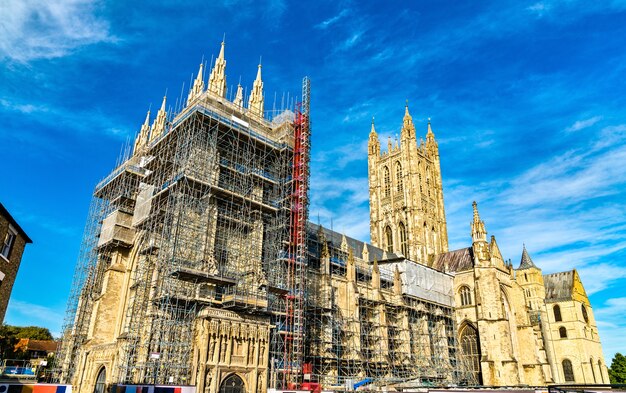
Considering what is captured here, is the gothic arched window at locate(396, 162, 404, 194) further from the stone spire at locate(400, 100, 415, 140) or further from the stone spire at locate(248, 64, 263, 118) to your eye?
the stone spire at locate(248, 64, 263, 118)

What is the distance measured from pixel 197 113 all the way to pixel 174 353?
49.4 ft

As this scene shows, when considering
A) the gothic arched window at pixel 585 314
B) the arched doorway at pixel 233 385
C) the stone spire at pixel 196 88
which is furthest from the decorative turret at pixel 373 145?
the arched doorway at pixel 233 385

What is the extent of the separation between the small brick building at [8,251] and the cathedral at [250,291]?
6.76 meters

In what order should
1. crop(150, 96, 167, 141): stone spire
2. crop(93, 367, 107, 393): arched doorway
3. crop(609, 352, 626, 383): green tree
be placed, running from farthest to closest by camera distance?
crop(609, 352, 626, 383): green tree < crop(150, 96, 167, 141): stone spire < crop(93, 367, 107, 393): arched doorway

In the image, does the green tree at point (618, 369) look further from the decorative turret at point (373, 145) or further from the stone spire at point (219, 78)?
the stone spire at point (219, 78)

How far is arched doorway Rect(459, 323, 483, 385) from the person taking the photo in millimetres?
46406

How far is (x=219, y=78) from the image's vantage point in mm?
35750

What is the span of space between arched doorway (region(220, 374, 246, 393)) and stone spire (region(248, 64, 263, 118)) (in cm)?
2056

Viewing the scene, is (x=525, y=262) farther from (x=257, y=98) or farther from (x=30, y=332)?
(x=30, y=332)

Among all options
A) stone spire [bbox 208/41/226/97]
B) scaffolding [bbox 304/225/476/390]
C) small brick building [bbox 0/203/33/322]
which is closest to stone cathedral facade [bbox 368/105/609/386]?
scaffolding [bbox 304/225/476/390]

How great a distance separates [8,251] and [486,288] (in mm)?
42961

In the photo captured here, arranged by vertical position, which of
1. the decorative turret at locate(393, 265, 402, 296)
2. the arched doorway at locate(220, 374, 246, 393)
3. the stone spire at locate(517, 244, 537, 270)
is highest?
the stone spire at locate(517, 244, 537, 270)

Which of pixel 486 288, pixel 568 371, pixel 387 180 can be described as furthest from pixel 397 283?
pixel 568 371

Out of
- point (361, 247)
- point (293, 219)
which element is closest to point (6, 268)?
point (293, 219)
